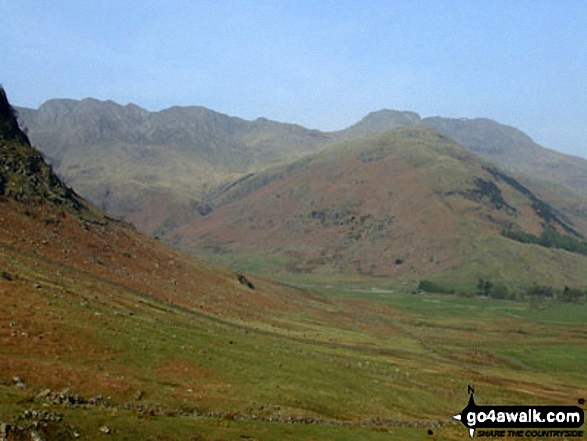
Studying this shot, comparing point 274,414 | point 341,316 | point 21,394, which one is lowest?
point 341,316

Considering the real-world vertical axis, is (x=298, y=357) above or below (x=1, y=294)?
below

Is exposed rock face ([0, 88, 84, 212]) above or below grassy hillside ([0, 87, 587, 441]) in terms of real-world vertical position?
above

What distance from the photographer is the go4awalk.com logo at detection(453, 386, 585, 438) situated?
6156cm

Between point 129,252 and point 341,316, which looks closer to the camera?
point 129,252

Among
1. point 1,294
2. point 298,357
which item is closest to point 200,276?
point 298,357

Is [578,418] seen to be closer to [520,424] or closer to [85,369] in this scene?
[520,424]

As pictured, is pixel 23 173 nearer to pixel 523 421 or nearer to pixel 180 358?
pixel 180 358

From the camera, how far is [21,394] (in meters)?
43.8

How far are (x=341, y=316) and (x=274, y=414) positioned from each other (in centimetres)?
13447

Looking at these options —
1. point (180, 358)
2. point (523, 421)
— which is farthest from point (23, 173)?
point (523, 421)

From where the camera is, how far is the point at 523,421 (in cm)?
6550

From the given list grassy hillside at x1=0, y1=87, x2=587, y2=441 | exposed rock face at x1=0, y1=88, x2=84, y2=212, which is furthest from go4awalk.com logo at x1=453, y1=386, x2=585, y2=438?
exposed rock face at x1=0, y1=88, x2=84, y2=212

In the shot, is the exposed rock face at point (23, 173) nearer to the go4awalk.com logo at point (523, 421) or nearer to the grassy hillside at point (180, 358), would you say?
the grassy hillside at point (180, 358)

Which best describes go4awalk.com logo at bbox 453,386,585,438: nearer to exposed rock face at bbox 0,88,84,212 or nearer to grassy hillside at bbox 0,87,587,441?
grassy hillside at bbox 0,87,587,441
